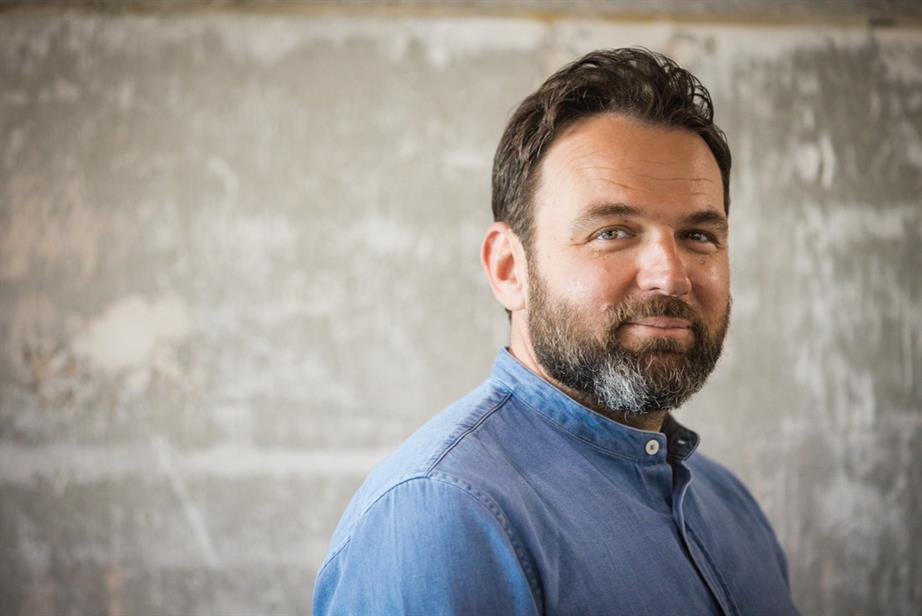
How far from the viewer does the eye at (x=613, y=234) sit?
1.26 m

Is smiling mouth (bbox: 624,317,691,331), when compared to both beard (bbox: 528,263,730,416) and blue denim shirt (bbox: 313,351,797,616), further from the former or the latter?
blue denim shirt (bbox: 313,351,797,616)

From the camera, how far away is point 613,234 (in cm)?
127

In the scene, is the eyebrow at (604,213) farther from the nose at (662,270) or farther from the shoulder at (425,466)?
the shoulder at (425,466)

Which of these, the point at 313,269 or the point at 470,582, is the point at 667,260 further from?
the point at 313,269

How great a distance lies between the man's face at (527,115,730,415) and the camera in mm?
1231

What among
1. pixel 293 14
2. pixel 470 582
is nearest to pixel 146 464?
pixel 293 14

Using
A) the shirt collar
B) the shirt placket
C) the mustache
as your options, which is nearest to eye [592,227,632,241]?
the mustache

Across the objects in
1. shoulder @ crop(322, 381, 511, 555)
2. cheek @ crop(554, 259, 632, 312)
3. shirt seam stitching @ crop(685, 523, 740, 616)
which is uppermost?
cheek @ crop(554, 259, 632, 312)

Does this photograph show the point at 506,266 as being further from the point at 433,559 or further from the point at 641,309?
the point at 433,559

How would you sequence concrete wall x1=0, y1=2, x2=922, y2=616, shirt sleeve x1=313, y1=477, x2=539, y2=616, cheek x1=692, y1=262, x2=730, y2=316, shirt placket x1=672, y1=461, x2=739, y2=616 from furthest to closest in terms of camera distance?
1. concrete wall x1=0, y1=2, x2=922, y2=616
2. cheek x1=692, y1=262, x2=730, y2=316
3. shirt placket x1=672, y1=461, x2=739, y2=616
4. shirt sleeve x1=313, y1=477, x2=539, y2=616

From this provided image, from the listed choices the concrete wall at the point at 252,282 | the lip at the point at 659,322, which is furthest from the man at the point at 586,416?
the concrete wall at the point at 252,282

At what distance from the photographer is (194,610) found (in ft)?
8.29

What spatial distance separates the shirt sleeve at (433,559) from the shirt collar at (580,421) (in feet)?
1.01

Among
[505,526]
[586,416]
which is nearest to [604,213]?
[586,416]
